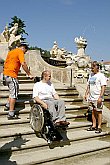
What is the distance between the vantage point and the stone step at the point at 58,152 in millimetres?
5560

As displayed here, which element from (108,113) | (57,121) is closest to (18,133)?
(57,121)

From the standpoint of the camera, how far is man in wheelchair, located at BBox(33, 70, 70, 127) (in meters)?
6.28

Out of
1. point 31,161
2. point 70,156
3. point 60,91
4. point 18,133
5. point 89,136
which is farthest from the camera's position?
point 60,91

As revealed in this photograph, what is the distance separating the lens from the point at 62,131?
23.1ft

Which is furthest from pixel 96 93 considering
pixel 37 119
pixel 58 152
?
pixel 58 152

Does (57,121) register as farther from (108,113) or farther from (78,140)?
(108,113)

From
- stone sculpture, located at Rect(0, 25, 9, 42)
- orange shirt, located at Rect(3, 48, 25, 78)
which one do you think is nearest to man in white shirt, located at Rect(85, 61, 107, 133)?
orange shirt, located at Rect(3, 48, 25, 78)

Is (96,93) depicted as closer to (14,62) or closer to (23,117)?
(23,117)

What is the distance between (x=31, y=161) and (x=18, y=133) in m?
1.07

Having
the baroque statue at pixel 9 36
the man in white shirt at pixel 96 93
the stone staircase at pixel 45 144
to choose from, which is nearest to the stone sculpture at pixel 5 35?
the baroque statue at pixel 9 36

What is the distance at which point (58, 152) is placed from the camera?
6070mm

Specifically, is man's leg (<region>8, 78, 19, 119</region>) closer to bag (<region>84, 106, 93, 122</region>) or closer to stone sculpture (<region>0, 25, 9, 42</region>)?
bag (<region>84, 106, 93, 122</region>)

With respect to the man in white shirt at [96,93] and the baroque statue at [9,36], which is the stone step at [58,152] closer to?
the man in white shirt at [96,93]

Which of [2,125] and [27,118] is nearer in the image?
[2,125]
